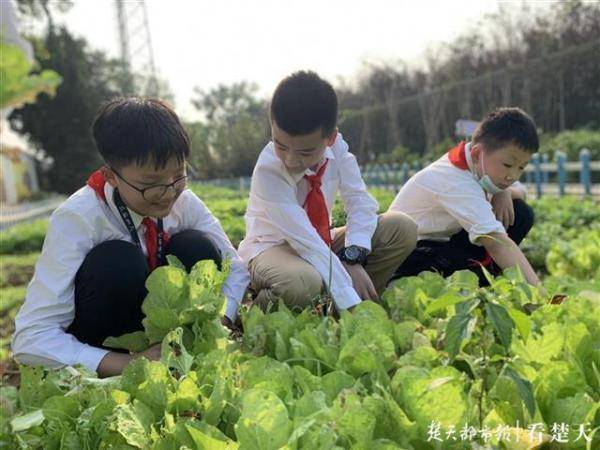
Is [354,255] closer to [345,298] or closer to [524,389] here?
[345,298]

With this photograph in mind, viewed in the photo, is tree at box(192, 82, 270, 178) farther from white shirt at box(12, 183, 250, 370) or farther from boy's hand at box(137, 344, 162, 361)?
boy's hand at box(137, 344, 162, 361)

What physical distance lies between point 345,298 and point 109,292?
0.66 meters

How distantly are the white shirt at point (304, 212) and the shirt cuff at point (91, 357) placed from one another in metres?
0.64

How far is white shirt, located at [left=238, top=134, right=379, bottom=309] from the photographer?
6.52 feet

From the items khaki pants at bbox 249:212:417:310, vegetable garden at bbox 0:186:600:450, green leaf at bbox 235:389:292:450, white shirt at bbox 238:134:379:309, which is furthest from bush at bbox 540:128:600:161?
green leaf at bbox 235:389:292:450

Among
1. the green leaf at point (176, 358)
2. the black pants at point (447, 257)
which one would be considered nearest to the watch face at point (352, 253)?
the black pants at point (447, 257)

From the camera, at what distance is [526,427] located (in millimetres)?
1001

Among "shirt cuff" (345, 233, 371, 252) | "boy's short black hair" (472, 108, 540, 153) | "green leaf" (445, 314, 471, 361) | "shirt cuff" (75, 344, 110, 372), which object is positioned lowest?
"shirt cuff" (75, 344, 110, 372)

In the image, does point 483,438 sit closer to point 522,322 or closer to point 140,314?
point 522,322

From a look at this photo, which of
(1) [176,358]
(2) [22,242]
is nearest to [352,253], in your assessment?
(1) [176,358]

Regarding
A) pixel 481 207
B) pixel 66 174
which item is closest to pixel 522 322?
pixel 481 207

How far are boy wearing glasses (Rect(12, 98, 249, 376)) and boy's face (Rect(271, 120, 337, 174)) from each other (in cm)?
29

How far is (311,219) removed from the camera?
7.03ft

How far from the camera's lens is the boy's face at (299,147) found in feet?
6.13
